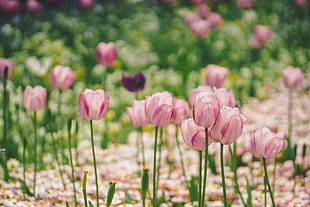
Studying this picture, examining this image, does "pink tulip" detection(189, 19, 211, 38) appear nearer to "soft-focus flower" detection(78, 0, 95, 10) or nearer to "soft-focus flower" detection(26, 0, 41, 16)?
"soft-focus flower" detection(78, 0, 95, 10)

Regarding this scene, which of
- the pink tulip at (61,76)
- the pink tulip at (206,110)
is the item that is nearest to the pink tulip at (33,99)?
the pink tulip at (61,76)

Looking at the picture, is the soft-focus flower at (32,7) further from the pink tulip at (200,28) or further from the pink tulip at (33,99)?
the pink tulip at (33,99)

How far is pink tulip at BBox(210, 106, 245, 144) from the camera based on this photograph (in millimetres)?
1605

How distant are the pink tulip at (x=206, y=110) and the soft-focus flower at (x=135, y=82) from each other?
115cm

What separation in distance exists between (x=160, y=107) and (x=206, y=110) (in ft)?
0.84

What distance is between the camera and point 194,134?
170 centimetres

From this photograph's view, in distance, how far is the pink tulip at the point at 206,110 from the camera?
156 cm

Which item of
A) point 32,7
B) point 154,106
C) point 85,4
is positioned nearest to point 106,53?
point 154,106

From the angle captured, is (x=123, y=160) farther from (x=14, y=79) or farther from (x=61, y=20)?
(x=61, y=20)

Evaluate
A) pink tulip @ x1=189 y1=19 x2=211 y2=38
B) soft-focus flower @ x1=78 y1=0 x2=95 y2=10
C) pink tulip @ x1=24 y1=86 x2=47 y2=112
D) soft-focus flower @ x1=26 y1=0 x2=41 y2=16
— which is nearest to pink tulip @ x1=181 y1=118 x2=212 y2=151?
pink tulip @ x1=24 y1=86 x2=47 y2=112

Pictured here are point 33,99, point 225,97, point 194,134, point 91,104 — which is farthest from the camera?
point 33,99

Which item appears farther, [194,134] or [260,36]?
[260,36]

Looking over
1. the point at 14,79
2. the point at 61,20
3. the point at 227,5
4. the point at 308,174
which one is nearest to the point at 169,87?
the point at 14,79

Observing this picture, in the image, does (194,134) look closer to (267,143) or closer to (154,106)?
(154,106)
